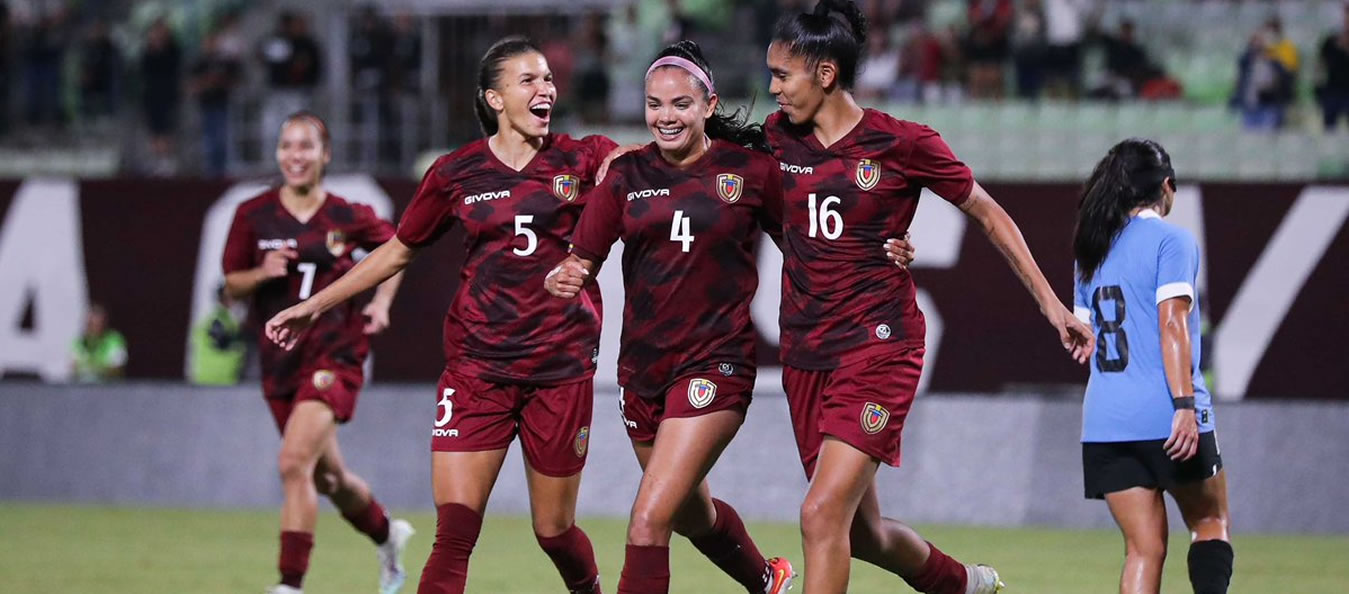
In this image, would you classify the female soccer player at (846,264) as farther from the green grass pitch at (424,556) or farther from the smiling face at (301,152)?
the smiling face at (301,152)

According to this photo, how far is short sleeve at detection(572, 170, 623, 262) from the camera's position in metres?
6.60

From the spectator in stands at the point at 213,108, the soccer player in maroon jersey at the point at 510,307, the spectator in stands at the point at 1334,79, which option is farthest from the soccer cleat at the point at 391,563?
the spectator in stands at the point at 1334,79

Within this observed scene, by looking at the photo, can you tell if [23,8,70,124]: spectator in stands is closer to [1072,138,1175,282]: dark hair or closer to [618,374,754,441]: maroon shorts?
[618,374,754,441]: maroon shorts

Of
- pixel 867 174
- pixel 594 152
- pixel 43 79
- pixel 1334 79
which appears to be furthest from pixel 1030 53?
pixel 867 174

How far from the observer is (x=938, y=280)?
579 inches

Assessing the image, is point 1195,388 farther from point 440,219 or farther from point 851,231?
point 440,219

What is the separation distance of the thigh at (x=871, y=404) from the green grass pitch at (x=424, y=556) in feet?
10.0

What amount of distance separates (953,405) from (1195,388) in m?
6.38

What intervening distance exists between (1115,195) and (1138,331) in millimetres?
498

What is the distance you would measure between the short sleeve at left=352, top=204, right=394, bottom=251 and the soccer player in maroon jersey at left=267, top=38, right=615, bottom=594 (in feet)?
7.05

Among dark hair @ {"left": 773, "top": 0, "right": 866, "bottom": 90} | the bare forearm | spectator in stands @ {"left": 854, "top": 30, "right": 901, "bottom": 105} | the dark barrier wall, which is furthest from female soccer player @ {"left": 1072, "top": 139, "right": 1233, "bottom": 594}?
spectator in stands @ {"left": 854, "top": 30, "right": 901, "bottom": 105}

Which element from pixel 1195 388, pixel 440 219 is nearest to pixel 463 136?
pixel 440 219

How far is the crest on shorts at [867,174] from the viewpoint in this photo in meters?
6.50

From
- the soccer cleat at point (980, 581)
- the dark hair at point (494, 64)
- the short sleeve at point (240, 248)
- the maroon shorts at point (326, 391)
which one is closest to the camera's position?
the dark hair at point (494, 64)
